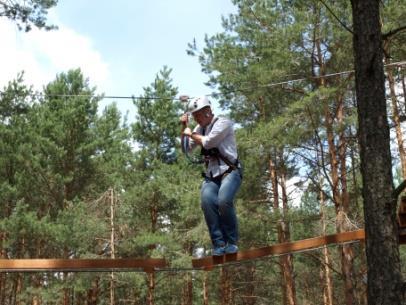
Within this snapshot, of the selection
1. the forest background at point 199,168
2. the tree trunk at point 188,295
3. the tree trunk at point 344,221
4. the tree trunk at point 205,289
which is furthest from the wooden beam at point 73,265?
the tree trunk at point 188,295

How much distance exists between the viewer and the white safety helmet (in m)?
4.55

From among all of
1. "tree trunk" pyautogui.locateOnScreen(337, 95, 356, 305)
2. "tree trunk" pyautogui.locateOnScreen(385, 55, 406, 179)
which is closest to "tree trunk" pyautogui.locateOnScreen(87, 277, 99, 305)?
"tree trunk" pyautogui.locateOnScreen(337, 95, 356, 305)

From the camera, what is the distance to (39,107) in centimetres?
2267

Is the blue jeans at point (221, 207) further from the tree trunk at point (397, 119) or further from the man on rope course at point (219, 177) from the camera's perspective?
the tree trunk at point (397, 119)

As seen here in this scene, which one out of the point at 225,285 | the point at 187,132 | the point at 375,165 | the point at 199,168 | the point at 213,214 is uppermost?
the point at 199,168

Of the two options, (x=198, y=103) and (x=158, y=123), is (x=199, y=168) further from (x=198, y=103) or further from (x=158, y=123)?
(x=198, y=103)

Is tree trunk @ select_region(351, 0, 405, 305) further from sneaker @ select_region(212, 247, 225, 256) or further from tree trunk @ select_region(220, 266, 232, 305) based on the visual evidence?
tree trunk @ select_region(220, 266, 232, 305)

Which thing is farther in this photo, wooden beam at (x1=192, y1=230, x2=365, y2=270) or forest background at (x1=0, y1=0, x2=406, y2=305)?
Answer: forest background at (x1=0, y1=0, x2=406, y2=305)

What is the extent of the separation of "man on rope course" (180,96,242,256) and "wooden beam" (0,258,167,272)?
0.81m

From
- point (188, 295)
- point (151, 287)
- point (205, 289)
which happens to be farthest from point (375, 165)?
point (188, 295)

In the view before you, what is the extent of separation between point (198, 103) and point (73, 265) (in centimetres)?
195

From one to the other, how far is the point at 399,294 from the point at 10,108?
1331 cm

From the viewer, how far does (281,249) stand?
5.20m

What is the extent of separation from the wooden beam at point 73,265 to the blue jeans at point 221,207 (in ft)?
2.60
